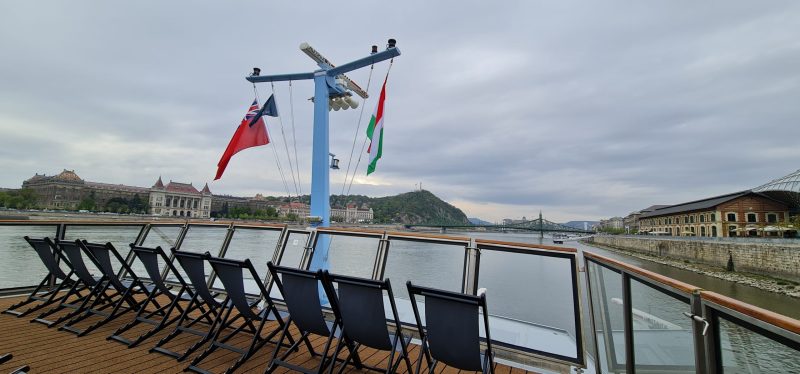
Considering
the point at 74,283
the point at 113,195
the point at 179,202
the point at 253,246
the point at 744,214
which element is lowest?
the point at 74,283

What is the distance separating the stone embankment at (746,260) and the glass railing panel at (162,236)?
2566 cm

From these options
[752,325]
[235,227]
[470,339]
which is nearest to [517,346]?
[470,339]

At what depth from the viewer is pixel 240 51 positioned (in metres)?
11.9

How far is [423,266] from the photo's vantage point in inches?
139

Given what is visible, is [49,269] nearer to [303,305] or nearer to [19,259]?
[19,259]

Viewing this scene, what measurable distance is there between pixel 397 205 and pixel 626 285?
241ft

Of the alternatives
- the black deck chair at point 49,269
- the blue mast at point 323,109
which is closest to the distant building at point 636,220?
the blue mast at point 323,109

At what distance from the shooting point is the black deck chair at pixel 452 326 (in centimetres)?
188

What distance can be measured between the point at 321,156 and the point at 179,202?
10347cm

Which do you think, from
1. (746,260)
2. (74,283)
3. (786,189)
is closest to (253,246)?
(74,283)

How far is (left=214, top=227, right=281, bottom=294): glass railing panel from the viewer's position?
398 centimetres

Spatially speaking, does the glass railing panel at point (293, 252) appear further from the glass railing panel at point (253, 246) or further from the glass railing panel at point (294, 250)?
the glass railing panel at point (253, 246)

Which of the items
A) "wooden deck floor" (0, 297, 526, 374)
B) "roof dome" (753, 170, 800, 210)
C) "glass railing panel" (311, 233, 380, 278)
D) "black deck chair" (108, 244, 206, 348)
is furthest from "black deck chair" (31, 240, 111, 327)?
"roof dome" (753, 170, 800, 210)

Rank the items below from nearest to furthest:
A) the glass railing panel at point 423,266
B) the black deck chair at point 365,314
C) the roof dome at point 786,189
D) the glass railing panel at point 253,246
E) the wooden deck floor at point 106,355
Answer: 1. the black deck chair at point 365,314
2. the wooden deck floor at point 106,355
3. the glass railing panel at point 423,266
4. the glass railing panel at point 253,246
5. the roof dome at point 786,189
